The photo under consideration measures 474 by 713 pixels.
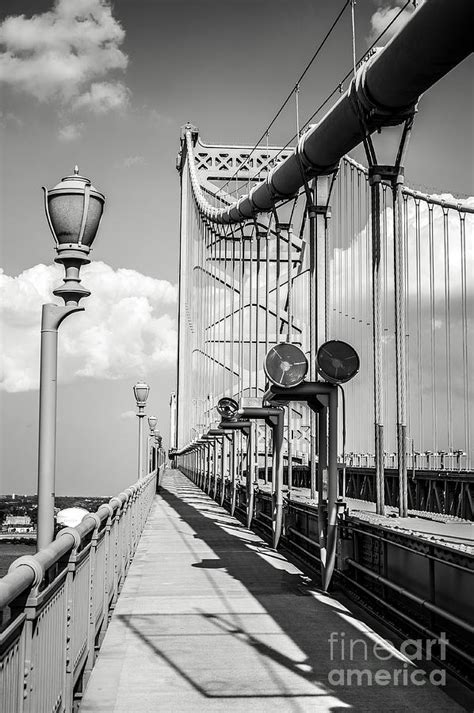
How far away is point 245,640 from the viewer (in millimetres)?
7508

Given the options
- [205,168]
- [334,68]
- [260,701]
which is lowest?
[260,701]

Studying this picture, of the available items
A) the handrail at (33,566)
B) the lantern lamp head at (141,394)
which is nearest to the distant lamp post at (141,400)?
the lantern lamp head at (141,394)

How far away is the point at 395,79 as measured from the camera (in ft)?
28.4

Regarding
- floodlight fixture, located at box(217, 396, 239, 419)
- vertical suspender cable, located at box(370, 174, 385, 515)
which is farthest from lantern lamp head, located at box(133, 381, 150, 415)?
vertical suspender cable, located at box(370, 174, 385, 515)

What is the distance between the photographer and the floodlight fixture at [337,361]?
1008 cm

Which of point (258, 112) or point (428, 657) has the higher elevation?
point (258, 112)

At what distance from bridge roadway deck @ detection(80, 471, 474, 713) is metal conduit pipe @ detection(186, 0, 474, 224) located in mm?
4570

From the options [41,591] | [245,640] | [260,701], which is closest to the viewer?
[41,591]

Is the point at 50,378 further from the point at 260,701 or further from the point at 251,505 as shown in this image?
the point at 251,505

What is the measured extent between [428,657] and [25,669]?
12.9 feet

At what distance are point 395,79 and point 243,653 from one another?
5.13m

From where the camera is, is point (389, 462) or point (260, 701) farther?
point (389, 462)

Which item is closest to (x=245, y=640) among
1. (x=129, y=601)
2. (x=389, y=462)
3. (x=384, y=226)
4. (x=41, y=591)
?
(x=129, y=601)

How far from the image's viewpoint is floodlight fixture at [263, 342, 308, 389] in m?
10.2
